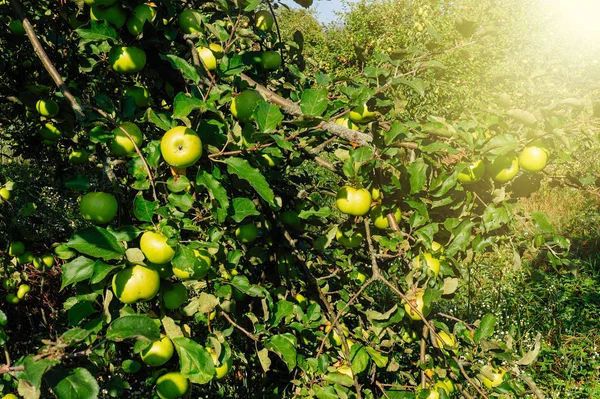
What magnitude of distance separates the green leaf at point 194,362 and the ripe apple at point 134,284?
154 millimetres

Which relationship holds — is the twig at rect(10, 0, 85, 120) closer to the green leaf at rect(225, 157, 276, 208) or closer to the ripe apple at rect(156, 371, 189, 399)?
the green leaf at rect(225, 157, 276, 208)

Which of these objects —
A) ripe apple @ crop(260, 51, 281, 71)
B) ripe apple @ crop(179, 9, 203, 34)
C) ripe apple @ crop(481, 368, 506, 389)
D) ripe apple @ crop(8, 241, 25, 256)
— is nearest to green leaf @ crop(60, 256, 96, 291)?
ripe apple @ crop(179, 9, 203, 34)

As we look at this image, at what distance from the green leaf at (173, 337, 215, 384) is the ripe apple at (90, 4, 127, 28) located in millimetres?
943

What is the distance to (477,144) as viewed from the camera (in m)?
1.23

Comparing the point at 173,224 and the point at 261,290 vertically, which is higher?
the point at 173,224

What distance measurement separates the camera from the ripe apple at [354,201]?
54.9 inches

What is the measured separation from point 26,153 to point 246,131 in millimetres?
1641

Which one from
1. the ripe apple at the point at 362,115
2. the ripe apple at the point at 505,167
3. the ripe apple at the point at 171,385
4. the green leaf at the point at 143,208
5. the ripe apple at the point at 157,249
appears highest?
the ripe apple at the point at 362,115

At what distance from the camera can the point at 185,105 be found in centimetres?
108

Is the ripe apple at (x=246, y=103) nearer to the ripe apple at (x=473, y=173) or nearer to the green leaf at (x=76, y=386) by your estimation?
the ripe apple at (x=473, y=173)

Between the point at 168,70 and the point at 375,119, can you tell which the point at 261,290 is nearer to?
the point at 375,119

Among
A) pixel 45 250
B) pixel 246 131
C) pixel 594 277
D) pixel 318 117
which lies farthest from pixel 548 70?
pixel 594 277

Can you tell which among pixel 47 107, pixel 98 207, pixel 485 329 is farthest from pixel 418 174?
pixel 47 107

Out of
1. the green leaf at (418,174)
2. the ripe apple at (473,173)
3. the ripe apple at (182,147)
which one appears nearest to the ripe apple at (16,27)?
the ripe apple at (182,147)
